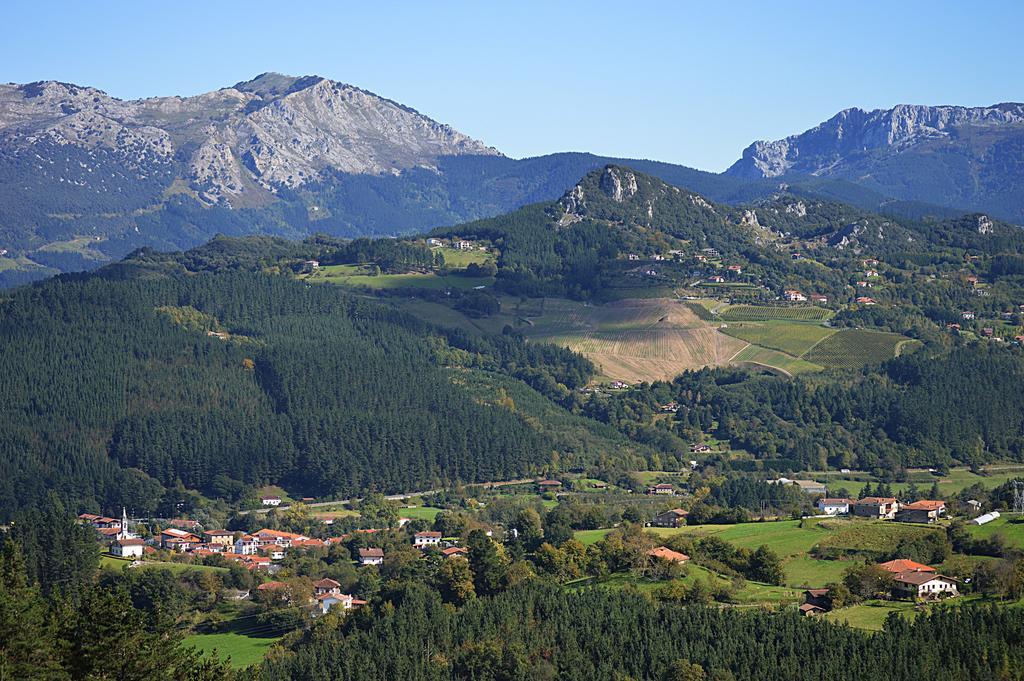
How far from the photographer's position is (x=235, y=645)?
8581 cm

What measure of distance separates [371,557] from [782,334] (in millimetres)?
87731

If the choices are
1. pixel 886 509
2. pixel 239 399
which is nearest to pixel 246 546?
pixel 239 399

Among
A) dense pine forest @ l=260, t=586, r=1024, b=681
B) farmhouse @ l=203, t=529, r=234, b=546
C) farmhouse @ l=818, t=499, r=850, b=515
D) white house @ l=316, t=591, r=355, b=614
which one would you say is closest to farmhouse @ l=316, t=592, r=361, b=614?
white house @ l=316, t=591, r=355, b=614

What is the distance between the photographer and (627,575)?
300 ft

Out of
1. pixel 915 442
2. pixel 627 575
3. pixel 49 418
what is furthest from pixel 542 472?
pixel 627 575

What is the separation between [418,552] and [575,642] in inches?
1099

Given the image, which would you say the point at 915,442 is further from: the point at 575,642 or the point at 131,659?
the point at 131,659

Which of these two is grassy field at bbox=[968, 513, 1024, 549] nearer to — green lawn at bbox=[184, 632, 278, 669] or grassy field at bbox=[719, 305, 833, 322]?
green lawn at bbox=[184, 632, 278, 669]

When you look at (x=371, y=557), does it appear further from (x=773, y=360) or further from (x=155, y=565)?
(x=773, y=360)

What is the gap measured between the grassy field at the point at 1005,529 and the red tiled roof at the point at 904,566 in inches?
219

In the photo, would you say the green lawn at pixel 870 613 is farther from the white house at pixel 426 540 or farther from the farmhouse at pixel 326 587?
the white house at pixel 426 540

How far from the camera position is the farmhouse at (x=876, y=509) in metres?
108

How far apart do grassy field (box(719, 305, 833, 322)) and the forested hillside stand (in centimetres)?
2257

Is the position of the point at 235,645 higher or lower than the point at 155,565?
lower
